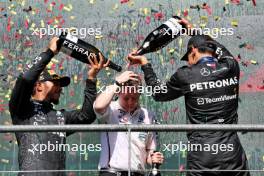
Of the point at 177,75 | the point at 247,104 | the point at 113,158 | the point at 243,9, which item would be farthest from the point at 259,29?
the point at 113,158

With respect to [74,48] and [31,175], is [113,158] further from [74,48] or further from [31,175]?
[74,48]

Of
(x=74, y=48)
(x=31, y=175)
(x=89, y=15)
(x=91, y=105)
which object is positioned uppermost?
(x=89, y=15)

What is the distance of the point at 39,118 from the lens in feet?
11.9

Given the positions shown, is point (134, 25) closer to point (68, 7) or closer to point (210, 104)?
point (68, 7)

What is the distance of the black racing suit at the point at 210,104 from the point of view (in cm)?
349

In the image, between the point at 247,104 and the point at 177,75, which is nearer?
the point at 177,75

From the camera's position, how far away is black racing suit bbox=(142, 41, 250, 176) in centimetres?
349

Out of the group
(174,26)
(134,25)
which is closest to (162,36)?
(174,26)

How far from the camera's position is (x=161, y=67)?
15.8 feet

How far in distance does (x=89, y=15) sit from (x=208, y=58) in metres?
1.41

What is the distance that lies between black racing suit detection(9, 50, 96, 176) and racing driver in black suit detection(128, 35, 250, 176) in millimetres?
360

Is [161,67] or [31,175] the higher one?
[161,67]

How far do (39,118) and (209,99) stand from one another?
78cm

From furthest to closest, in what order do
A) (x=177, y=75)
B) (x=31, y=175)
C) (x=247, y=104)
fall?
(x=247, y=104)
(x=177, y=75)
(x=31, y=175)
